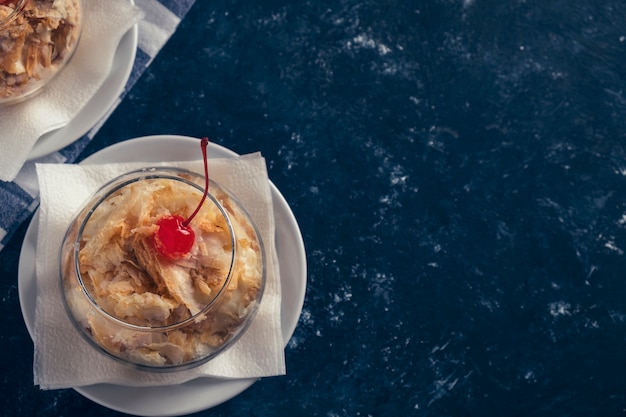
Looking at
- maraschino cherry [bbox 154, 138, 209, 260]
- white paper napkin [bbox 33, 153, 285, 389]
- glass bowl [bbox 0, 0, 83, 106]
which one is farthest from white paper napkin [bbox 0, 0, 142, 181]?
maraschino cherry [bbox 154, 138, 209, 260]

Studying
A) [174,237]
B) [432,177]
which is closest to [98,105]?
[174,237]

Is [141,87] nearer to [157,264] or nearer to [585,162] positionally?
[157,264]

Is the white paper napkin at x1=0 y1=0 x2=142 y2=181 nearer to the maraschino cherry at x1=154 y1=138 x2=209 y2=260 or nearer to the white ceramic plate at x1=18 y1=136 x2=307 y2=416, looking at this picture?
the white ceramic plate at x1=18 y1=136 x2=307 y2=416

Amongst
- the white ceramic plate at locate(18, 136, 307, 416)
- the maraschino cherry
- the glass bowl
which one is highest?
the glass bowl

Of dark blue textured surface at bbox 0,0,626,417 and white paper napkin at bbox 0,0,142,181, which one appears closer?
white paper napkin at bbox 0,0,142,181

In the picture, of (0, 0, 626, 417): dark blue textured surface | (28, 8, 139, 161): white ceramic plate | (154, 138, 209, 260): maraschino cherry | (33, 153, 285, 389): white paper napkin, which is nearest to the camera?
(154, 138, 209, 260): maraschino cherry

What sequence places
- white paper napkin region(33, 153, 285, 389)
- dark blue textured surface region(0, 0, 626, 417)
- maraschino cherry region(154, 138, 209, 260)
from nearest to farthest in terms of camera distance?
maraschino cherry region(154, 138, 209, 260) < white paper napkin region(33, 153, 285, 389) < dark blue textured surface region(0, 0, 626, 417)
